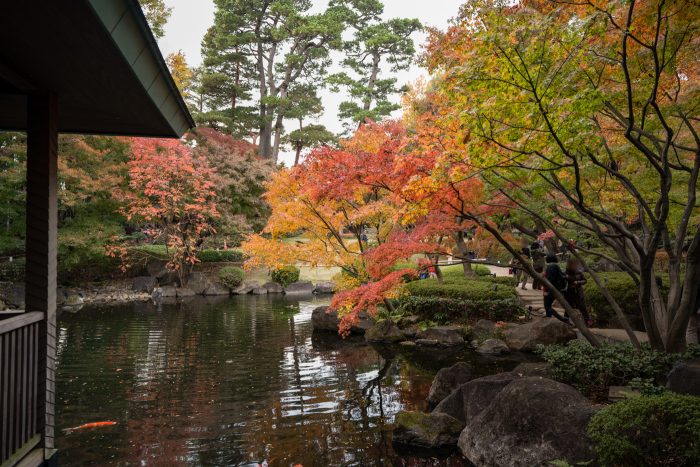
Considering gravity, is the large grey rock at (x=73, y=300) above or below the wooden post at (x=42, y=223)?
below

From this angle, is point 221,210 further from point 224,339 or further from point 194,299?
point 224,339

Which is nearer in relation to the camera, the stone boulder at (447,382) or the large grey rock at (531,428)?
the large grey rock at (531,428)

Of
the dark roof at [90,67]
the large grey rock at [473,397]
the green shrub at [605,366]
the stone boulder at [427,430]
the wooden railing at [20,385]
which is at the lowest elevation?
the stone boulder at [427,430]

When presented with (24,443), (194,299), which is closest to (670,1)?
(24,443)

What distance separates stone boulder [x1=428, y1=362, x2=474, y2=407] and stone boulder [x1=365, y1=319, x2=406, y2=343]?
196 inches

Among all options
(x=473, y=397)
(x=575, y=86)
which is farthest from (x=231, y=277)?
(x=575, y=86)

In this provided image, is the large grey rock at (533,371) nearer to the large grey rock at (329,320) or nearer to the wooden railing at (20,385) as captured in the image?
the wooden railing at (20,385)

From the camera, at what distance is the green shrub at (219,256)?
90.2 feet

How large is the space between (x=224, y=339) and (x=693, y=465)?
11016 millimetres

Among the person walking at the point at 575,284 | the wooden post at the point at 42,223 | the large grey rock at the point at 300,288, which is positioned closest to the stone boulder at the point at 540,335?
the person walking at the point at 575,284

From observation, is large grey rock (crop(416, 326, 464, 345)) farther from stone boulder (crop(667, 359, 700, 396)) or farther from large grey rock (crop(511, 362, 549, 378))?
stone boulder (crop(667, 359, 700, 396))

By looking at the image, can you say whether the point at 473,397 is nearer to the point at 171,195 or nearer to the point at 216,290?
the point at 171,195

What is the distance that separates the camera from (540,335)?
34.5 feet

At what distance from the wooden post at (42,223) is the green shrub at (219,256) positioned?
79.4ft
